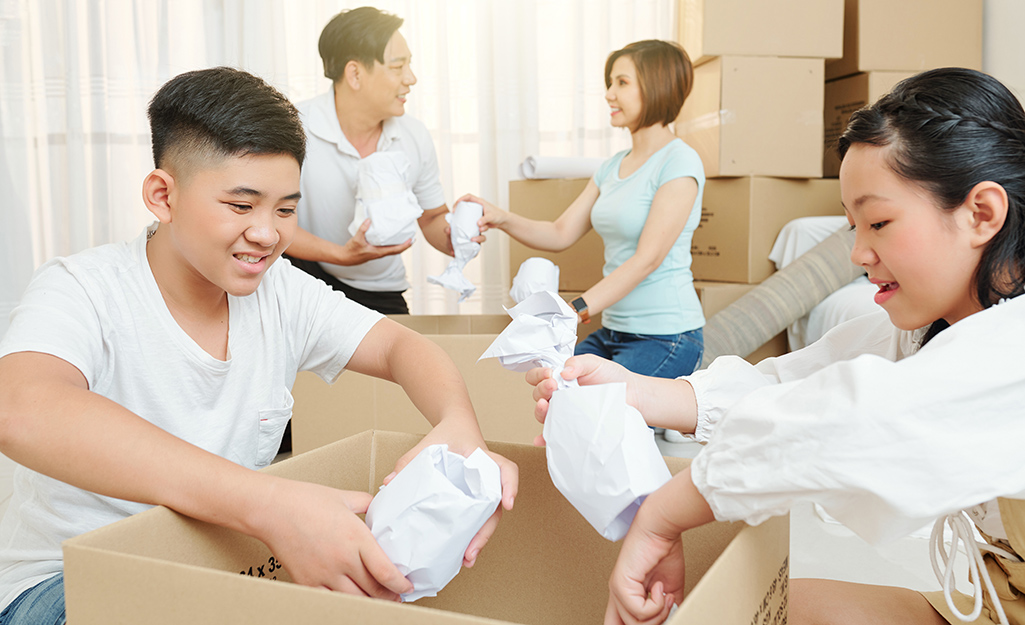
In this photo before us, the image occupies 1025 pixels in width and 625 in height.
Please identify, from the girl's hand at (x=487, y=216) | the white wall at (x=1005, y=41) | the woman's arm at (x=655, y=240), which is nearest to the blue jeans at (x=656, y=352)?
the woman's arm at (x=655, y=240)

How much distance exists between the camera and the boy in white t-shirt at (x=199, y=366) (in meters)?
0.58

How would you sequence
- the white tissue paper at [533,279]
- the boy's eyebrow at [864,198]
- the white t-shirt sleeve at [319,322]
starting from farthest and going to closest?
the white tissue paper at [533,279]
the white t-shirt sleeve at [319,322]
the boy's eyebrow at [864,198]

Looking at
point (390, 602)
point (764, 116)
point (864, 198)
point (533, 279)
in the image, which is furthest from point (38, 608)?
point (764, 116)

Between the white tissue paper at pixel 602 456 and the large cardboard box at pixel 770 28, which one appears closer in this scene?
the white tissue paper at pixel 602 456

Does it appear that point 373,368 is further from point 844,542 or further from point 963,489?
point 844,542

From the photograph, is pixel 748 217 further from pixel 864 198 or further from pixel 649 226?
pixel 864 198

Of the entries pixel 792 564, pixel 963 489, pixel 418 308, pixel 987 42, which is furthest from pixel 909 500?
pixel 418 308

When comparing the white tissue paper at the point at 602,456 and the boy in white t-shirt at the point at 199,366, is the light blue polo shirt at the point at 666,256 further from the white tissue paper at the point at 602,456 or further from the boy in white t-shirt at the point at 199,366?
the white tissue paper at the point at 602,456

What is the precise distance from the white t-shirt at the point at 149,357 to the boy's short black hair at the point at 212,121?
12 centimetres

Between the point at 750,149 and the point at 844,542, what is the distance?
4.06 feet

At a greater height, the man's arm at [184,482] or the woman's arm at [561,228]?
the woman's arm at [561,228]

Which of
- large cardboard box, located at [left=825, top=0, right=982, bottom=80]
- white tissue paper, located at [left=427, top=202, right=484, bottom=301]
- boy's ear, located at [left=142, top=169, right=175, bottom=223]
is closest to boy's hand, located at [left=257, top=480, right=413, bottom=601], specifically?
boy's ear, located at [left=142, top=169, right=175, bottom=223]

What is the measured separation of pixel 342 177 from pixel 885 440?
5.40 ft

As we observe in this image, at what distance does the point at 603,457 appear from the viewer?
1.88 ft
